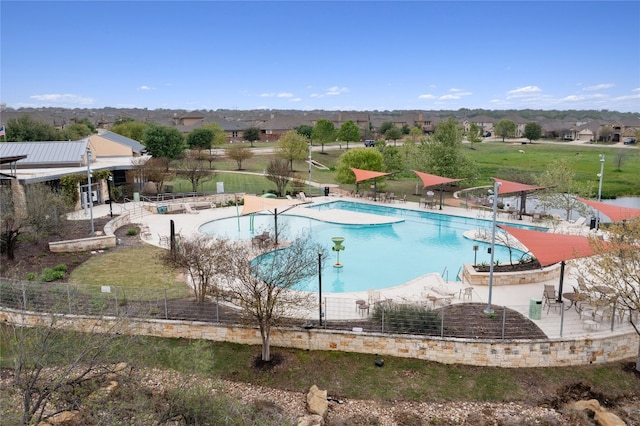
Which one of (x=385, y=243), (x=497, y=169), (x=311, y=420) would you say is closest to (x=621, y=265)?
(x=311, y=420)

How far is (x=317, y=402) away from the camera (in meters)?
12.0

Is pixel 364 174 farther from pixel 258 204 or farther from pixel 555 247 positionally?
pixel 555 247

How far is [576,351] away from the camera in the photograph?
14055 millimetres

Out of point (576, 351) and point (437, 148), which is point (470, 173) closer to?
point (437, 148)

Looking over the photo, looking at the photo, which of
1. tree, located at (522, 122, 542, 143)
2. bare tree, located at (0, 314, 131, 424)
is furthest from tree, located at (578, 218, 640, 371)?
tree, located at (522, 122, 542, 143)

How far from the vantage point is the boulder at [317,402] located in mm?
11758

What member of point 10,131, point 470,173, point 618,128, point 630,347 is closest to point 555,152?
point 618,128

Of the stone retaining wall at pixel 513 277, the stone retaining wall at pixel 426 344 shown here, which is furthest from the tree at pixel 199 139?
the stone retaining wall at pixel 426 344

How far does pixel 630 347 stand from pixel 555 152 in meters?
71.6

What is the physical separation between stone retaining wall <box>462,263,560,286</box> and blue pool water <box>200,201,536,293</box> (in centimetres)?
262

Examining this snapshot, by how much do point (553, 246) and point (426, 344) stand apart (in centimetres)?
586

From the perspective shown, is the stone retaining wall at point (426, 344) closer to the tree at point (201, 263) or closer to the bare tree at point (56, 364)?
the tree at point (201, 263)

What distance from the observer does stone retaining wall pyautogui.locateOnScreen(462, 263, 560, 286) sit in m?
18.8

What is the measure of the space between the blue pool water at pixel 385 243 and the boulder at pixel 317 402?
7185 millimetres
